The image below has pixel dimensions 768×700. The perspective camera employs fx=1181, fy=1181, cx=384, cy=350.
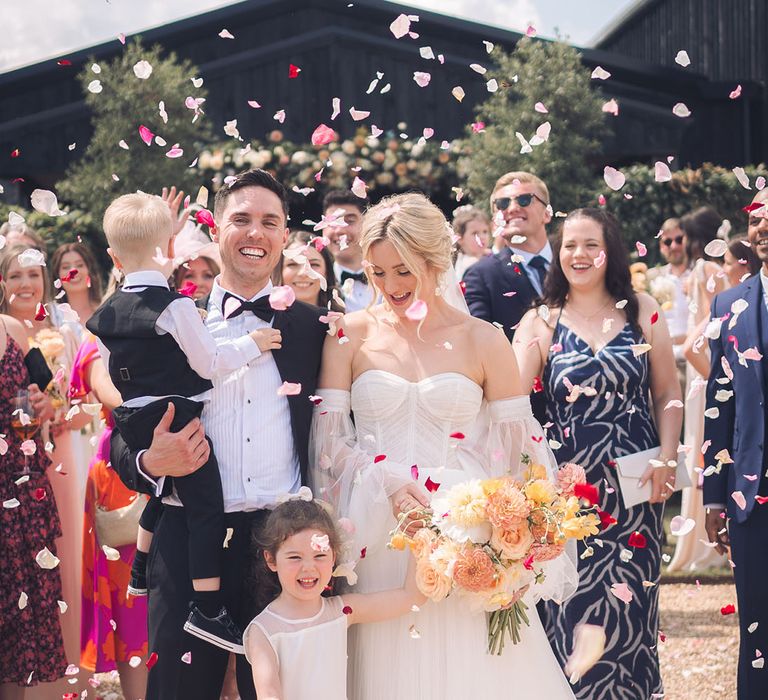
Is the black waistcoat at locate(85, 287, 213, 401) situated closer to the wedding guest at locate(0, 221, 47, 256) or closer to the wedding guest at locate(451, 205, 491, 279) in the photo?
the wedding guest at locate(0, 221, 47, 256)

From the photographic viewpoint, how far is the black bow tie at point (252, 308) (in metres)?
3.82

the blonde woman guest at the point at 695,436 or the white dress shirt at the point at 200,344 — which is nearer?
the white dress shirt at the point at 200,344

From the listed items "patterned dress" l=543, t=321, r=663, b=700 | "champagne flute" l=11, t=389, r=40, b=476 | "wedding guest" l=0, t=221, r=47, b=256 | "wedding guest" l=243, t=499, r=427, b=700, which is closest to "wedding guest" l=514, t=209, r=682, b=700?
"patterned dress" l=543, t=321, r=663, b=700

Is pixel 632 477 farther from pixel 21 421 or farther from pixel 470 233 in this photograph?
pixel 470 233

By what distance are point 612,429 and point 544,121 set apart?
27.6ft

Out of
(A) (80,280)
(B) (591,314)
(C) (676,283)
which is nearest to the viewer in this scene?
(B) (591,314)

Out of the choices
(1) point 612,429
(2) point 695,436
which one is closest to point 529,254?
(1) point 612,429

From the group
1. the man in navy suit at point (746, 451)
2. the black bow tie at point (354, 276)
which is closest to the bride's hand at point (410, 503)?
the man in navy suit at point (746, 451)

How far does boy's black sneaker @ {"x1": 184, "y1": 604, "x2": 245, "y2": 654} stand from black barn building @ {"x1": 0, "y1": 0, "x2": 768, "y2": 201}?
12464mm

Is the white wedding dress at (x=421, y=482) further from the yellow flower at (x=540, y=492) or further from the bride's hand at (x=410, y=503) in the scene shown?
the yellow flower at (x=540, y=492)

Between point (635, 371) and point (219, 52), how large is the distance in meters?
13.4

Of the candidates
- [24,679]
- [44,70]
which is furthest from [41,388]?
[44,70]

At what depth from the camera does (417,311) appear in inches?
153

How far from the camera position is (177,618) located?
366 centimetres
